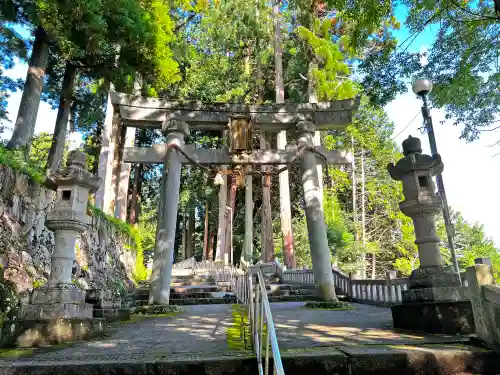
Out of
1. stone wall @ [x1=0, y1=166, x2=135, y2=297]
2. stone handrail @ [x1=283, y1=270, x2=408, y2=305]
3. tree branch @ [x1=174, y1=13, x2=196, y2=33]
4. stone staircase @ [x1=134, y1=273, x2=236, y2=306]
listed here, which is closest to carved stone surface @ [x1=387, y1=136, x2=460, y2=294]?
stone handrail @ [x1=283, y1=270, x2=408, y2=305]

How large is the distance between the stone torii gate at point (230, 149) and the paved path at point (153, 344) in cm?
303

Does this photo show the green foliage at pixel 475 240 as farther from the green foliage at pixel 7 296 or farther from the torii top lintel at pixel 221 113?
the green foliage at pixel 7 296

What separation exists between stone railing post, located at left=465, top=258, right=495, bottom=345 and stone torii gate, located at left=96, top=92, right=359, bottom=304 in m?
5.16

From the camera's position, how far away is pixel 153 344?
13.7 ft

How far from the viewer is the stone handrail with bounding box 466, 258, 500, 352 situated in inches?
137

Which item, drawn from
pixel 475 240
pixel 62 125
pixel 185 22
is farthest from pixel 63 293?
pixel 475 240

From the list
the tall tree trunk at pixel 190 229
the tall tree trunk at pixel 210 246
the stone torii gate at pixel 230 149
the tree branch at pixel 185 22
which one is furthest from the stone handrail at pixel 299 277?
the tall tree trunk at pixel 190 229

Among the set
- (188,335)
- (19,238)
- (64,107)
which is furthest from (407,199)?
(64,107)

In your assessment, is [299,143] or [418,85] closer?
[418,85]

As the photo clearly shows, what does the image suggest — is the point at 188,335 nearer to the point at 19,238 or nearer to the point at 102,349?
the point at 102,349

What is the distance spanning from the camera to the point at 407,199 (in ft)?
17.8

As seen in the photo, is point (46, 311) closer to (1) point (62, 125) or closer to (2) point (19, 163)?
(2) point (19, 163)

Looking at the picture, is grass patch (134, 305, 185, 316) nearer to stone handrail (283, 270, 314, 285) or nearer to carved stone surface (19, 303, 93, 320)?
carved stone surface (19, 303, 93, 320)

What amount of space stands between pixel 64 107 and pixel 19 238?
7.90 metres
